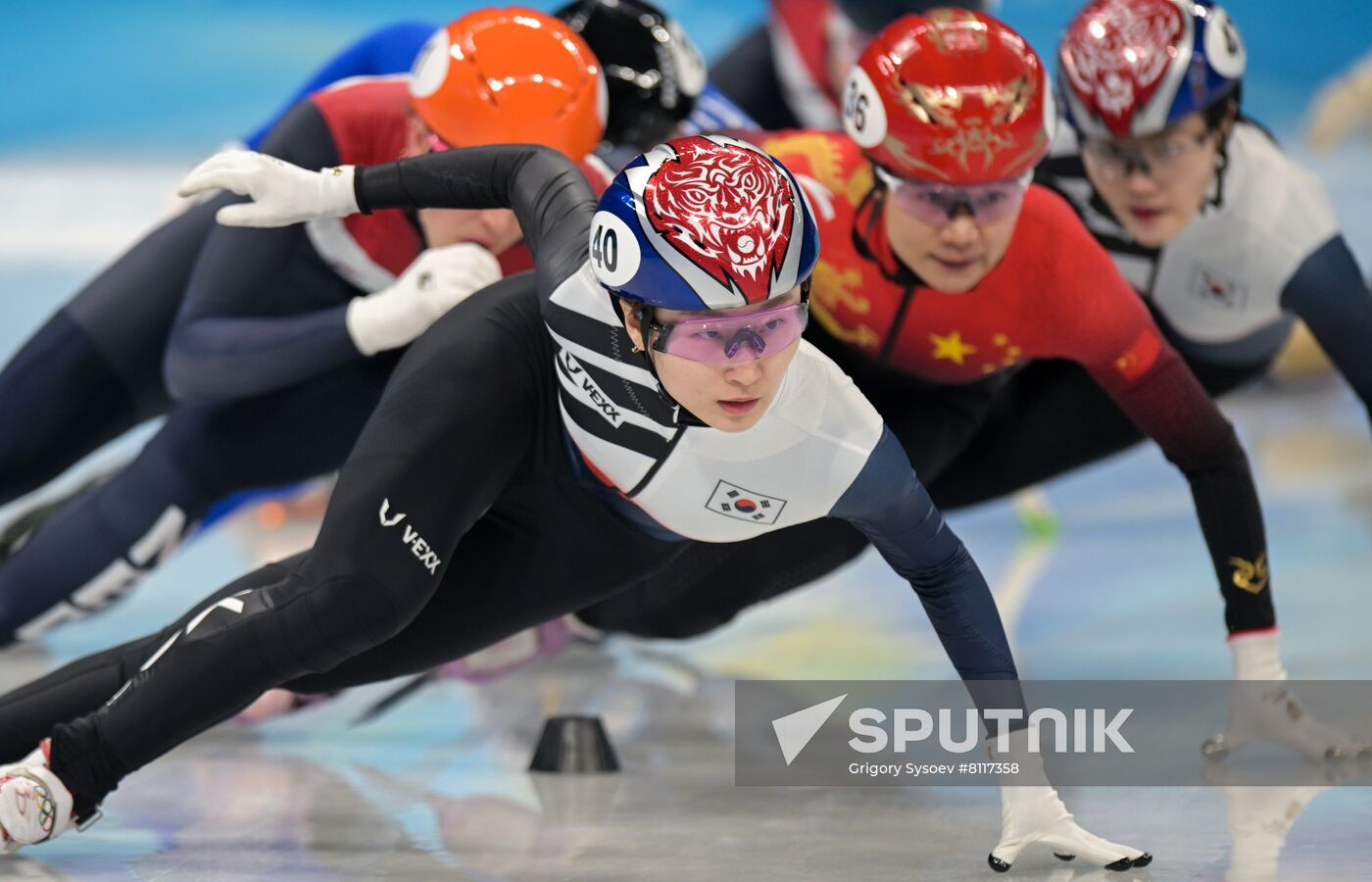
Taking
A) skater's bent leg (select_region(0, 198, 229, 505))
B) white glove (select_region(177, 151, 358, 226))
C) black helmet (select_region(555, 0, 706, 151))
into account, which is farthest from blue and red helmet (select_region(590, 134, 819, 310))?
skater's bent leg (select_region(0, 198, 229, 505))

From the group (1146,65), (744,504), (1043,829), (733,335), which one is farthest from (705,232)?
(1146,65)

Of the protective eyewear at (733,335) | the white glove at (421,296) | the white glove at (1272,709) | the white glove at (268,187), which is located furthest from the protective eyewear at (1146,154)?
the white glove at (268,187)

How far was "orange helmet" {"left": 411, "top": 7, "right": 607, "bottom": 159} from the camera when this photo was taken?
4.01 metres

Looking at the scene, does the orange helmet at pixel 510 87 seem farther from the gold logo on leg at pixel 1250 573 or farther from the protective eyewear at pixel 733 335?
the gold logo on leg at pixel 1250 573

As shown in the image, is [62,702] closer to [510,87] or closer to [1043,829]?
[510,87]

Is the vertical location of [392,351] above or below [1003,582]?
above

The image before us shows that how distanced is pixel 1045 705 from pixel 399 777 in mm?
1599

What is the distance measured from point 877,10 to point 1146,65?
2.06m

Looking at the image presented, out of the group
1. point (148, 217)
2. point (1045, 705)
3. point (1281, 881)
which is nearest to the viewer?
point (1281, 881)

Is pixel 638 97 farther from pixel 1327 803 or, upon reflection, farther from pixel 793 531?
pixel 1327 803

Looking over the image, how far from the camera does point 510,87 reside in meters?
4.02

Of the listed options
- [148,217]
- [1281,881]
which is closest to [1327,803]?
[1281,881]

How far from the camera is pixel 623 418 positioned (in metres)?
3.35

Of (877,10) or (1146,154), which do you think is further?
(877,10)
